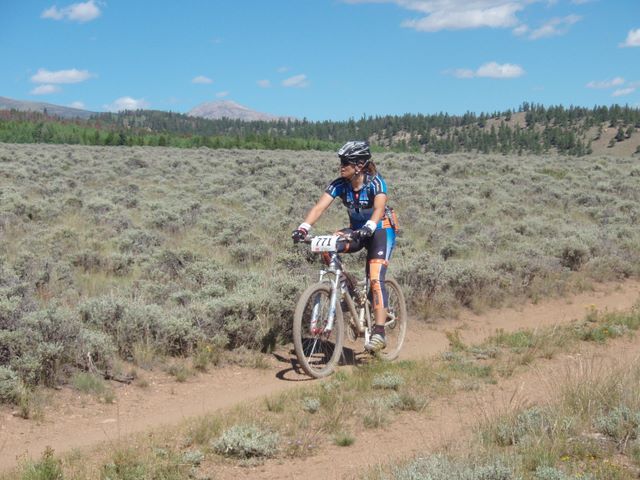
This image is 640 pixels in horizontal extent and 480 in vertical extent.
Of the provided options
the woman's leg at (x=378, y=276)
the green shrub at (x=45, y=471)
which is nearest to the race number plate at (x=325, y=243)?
the woman's leg at (x=378, y=276)

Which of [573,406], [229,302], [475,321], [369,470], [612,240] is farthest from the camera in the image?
[612,240]

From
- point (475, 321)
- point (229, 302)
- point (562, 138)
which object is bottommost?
point (475, 321)

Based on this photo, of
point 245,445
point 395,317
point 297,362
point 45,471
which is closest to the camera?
point 45,471

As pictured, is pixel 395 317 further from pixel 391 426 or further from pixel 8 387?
pixel 8 387

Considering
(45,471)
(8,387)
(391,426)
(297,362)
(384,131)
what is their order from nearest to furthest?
(45,471) < (391,426) < (8,387) < (297,362) < (384,131)

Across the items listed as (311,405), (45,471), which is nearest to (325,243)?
(311,405)

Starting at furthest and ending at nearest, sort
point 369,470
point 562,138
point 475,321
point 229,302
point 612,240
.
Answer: point 562,138 < point 612,240 < point 475,321 < point 229,302 < point 369,470

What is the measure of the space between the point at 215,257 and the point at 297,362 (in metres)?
4.37

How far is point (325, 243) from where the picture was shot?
6.22 m

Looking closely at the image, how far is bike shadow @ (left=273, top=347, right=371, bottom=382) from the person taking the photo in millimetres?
6543

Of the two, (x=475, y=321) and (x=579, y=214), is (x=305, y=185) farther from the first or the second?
(x=475, y=321)

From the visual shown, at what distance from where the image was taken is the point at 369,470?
375 centimetres

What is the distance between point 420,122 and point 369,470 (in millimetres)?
171107

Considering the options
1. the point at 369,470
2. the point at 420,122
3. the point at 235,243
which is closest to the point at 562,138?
the point at 420,122
